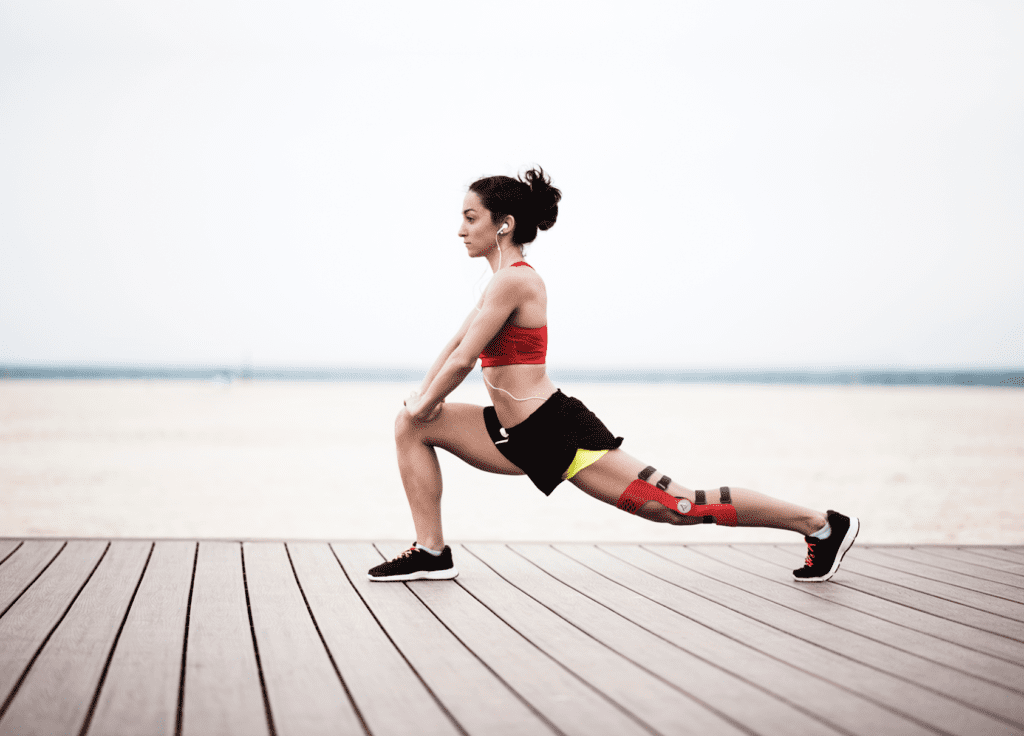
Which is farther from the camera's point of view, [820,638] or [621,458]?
[621,458]

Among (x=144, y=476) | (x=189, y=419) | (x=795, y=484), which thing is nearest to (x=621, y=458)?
(x=795, y=484)

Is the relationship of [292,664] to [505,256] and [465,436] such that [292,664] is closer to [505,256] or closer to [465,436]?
[465,436]

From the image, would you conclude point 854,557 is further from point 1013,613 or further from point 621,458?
point 621,458

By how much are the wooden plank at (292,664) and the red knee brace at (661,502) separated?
1213mm

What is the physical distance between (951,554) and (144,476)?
7.96m

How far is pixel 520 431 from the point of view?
10.9 feet

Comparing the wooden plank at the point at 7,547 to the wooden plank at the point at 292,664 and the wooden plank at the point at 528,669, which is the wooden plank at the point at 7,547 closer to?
the wooden plank at the point at 292,664

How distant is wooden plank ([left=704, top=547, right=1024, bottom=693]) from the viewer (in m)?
2.37

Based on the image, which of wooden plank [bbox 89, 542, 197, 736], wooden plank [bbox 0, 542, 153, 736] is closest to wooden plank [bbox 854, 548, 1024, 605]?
wooden plank [bbox 89, 542, 197, 736]

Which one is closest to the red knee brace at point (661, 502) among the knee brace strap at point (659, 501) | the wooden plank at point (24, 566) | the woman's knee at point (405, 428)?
the knee brace strap at point (659, 501)

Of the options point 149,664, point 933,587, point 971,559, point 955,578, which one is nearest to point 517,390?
→ point 149,664

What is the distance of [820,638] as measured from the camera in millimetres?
2670

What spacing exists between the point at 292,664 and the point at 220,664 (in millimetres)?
188

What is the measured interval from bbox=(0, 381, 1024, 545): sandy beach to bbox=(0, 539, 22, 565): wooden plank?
7.77 ft
